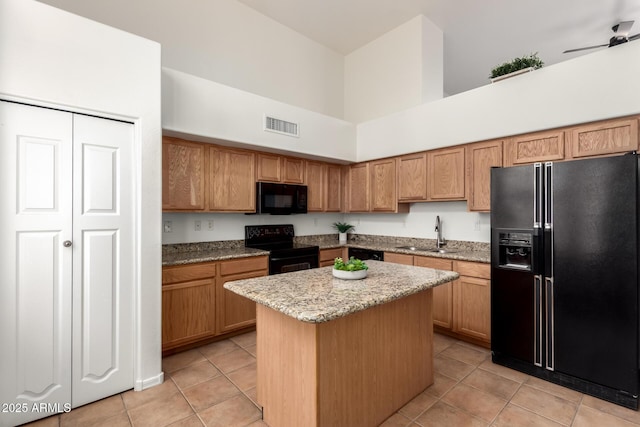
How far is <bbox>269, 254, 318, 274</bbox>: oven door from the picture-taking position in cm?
355

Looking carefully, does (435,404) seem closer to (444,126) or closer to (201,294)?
(201,294)

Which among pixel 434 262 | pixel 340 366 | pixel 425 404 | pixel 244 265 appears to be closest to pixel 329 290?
pixel 340 366

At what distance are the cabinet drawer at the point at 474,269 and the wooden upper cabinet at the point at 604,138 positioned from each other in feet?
4.22

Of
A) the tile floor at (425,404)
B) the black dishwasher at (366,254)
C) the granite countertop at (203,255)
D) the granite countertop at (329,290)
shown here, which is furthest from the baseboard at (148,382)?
the black dishwasher at (366,254)

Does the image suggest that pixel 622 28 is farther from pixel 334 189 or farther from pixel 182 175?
pixel 182 175

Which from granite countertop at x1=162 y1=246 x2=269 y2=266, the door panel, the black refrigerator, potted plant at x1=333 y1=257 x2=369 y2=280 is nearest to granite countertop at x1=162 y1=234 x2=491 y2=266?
granite countertop at x1=162 y1=246 x2=269 y2=266

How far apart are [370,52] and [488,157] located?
104 inches

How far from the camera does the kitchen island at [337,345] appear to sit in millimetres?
1548

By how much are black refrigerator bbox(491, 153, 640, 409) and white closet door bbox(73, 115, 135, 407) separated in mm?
3138

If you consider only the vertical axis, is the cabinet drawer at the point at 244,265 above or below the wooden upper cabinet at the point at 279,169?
below

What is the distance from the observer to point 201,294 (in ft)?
9.90

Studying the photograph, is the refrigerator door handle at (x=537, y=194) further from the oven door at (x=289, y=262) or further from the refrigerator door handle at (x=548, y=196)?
the oven door at (x=289, y=262)

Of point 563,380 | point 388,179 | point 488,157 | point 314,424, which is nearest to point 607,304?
point 563,380

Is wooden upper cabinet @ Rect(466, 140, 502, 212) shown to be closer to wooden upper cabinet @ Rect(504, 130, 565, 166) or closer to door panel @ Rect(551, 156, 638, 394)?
wooden upper cabinet @ Rect(504, 130, 565, 166)
